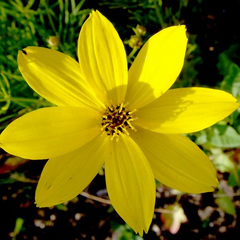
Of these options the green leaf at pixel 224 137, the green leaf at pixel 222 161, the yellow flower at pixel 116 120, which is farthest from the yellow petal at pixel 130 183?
the green leaf at pixel 222 161

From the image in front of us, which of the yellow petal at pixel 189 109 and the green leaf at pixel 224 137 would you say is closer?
the yellow petal at pixel 189 109

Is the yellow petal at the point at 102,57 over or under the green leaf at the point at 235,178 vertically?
over

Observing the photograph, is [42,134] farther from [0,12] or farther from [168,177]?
[0,12]

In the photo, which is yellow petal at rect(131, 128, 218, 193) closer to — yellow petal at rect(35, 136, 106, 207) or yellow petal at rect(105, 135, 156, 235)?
yellow petal at rect(105, 135, 156, 235)

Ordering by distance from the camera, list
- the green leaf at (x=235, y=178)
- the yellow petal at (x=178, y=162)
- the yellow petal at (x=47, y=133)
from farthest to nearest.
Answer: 1. the green leaf at (x=235, y=178)
2. the yellow petal at (x=178, y=162)
3. the yellow petal at (x=47, y=133)

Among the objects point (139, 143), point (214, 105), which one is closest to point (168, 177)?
point (139, 143)

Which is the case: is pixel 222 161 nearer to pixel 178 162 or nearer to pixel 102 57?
pixel 178 162

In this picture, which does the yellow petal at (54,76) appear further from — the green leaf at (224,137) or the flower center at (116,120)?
the green leaf at (224,137)
